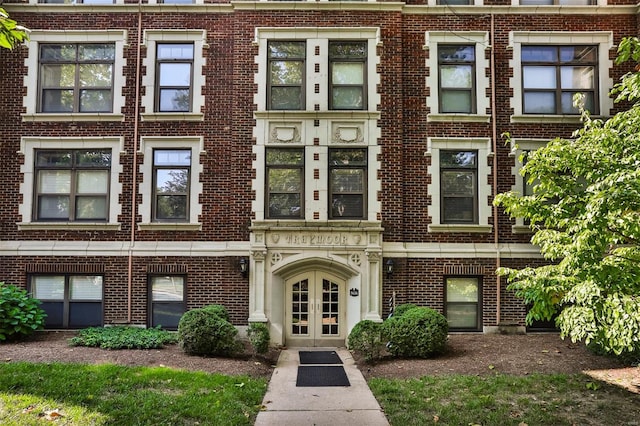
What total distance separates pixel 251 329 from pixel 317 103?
6095 mm

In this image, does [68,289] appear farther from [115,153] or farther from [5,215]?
[115,153]

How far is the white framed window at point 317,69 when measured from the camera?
40.7 feet

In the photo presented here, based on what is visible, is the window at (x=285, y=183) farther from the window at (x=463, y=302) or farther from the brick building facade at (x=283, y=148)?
the window at (x=463, y=302)

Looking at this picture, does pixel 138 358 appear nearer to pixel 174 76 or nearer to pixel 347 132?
pixel 347 132

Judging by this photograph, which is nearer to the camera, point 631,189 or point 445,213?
point 631,189

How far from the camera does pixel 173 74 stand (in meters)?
12.8

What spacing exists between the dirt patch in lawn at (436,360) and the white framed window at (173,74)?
20.4ft

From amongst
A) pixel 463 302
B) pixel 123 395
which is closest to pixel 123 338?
pixel 123 395

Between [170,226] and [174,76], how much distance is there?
4181 mm

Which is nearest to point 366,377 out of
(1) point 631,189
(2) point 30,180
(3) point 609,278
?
(3) point 609,278

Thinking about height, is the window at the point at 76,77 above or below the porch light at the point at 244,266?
above

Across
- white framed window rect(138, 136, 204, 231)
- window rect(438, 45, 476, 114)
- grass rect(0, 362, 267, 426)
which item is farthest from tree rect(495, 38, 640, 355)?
white framed window rect(138, 136, 204, 231)

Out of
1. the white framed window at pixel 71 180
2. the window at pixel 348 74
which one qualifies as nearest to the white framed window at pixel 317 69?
the window at pixel 348 74

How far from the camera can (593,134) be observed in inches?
296
